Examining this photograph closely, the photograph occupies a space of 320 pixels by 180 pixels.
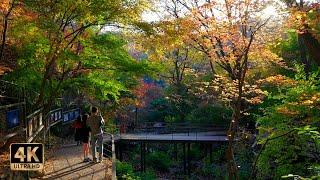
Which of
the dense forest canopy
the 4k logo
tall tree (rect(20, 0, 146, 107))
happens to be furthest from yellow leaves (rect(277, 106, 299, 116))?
the 4k logo

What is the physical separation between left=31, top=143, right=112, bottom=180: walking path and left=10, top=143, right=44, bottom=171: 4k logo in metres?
5.79

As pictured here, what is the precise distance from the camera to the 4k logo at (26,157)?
558 centimetres

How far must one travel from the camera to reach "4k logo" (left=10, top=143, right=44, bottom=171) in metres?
5.58

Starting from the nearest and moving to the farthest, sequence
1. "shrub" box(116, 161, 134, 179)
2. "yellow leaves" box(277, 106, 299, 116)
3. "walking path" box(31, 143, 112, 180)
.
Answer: "walking path" box(31, 143, 112, 180) → "yellow leaves" box(277, 106, 299, 116) → "shrub" box(116, 161, 134, 179)

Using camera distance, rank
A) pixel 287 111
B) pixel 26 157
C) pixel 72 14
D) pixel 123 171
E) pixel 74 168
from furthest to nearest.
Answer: pixel 123 171 → pixel 287 111 → pixel 74 168 → pixel 72 14 → pixel 26 157

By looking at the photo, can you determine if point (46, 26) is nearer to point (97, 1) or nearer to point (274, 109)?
point (97, 1)

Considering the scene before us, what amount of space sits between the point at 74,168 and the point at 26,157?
23.9 feet

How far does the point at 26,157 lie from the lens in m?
5.59

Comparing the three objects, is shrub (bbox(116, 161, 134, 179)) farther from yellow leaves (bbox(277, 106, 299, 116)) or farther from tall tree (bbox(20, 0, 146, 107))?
yellow leaves (bbox(277, 106, 299, 116))

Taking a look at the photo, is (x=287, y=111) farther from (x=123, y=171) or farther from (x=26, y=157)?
(x=26, y=157)

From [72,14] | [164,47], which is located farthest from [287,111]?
[72,14]

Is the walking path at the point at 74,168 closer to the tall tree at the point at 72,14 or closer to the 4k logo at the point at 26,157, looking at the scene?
the tall tree at the point at 72,14

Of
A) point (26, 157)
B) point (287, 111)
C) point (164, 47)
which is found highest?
point (164, 47)

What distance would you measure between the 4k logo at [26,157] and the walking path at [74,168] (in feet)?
19.0
